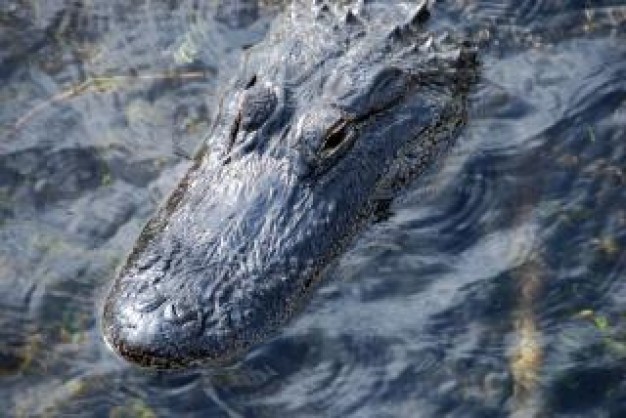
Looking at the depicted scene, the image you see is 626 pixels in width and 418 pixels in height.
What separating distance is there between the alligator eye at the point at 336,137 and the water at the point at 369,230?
20.6 inches

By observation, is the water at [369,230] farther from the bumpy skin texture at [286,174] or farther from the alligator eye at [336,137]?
the alligator eye at [336,137]

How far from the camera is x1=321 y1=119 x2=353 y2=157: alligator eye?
5910mm

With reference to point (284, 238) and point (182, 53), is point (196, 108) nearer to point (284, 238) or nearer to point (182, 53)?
point (182, 53)

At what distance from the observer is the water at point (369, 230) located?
214 inches

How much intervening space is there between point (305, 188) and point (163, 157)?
4.01ft

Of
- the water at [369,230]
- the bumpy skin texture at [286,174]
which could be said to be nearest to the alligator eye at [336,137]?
the bumpy skin texture at [286,174]

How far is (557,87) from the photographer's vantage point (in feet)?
23.5

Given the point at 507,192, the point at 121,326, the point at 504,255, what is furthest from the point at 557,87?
the point at 121,326

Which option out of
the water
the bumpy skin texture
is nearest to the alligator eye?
the bumpy skin texture

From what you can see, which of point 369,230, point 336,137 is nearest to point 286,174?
point 336,137

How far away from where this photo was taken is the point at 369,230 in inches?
242

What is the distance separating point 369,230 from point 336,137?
0.55 meters

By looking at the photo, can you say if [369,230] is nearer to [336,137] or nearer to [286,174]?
[336,137]

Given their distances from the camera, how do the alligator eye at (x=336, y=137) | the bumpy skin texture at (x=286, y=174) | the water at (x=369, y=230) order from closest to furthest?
the bumpy skin texture at (x=286, y=174), the water at (x=369, y=230), the alligator eye at (x=336, y=137)
